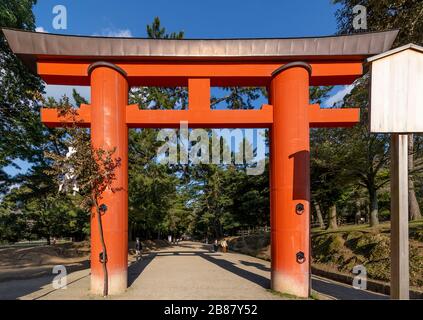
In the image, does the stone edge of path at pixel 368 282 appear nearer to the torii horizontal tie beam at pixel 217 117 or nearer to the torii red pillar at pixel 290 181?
the torii red pillar at pixel 290 181

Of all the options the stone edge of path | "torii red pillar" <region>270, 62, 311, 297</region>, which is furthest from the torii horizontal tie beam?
the stone edge of path

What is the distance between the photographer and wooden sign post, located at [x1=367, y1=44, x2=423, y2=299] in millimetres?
4680

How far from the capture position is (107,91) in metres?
9.80

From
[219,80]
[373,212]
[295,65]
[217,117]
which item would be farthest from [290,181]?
[373,212]

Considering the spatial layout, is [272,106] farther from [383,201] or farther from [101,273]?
[383,201]

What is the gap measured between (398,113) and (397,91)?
331 millimetres

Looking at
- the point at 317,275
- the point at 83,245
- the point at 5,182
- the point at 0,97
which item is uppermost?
the point at 0,97

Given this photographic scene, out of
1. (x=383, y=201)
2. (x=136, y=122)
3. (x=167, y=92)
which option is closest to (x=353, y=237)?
(x=136, y=122)

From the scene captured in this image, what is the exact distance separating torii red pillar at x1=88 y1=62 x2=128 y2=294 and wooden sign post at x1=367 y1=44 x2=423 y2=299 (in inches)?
272

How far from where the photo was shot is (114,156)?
31.4 ft

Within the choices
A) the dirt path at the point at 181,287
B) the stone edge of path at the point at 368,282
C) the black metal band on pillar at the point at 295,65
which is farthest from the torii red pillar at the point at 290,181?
the stone edge of path at the point at 368,282

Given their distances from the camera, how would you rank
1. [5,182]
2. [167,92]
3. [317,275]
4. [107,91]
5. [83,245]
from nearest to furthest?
[107,91]
[317,275]
[5,182]
[167,92]
[83,245]

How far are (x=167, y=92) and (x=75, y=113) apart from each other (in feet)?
54.8

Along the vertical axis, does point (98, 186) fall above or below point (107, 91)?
below
